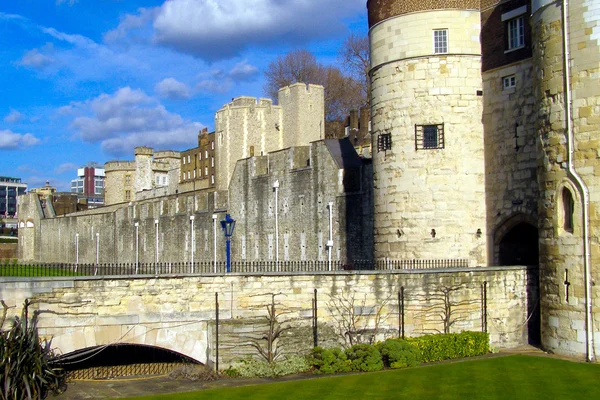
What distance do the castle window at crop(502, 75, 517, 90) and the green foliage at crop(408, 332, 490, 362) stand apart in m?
8.95

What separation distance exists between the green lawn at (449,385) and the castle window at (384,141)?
9628 mm

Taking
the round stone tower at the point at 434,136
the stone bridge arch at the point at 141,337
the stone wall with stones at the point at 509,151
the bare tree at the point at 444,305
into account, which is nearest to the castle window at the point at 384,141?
the round stone tower at the point at 434,136

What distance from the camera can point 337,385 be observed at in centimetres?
1538

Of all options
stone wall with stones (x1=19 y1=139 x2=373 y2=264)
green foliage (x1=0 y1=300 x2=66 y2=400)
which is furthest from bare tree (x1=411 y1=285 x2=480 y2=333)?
green foliage (x1=0 y1=300 x2=66 y2=400)

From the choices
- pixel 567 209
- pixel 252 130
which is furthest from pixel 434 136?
pixel 252 130

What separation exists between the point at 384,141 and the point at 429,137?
1.78m

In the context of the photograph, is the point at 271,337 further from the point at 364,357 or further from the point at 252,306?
the point at 364,357

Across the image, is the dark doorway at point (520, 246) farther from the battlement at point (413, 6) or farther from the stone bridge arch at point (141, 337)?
the stone bridge arch at point (141, 337)

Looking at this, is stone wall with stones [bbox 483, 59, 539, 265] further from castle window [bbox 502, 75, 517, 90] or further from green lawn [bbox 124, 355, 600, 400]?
green lawn [bbox 124, 355, 600, 400]

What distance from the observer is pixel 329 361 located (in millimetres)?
17344

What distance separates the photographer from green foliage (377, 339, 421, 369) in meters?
17.8

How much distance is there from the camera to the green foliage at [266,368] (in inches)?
668

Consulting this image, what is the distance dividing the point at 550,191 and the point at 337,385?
897 cm

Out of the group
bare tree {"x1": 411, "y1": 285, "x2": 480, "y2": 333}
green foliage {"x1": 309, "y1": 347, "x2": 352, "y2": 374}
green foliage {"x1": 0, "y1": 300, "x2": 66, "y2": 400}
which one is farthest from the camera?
bare tree {"x1": 411, "y1": 285, "x2": 480, "y2": 333}
